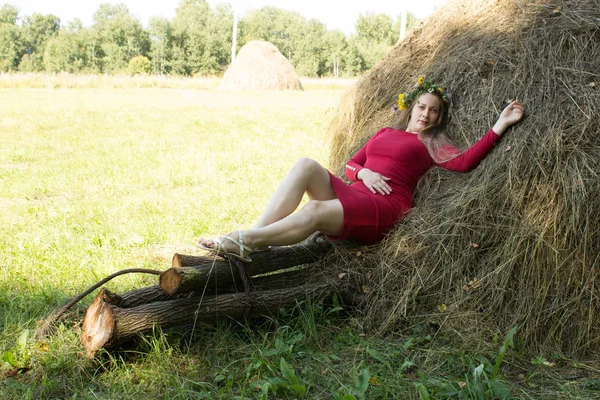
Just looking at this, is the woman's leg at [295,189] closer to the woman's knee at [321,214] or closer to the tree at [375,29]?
the woman's knee at [321,214]

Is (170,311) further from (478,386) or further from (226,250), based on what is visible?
(478,386)

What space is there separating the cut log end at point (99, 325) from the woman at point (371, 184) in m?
0.65

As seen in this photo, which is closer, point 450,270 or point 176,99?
point 450,270

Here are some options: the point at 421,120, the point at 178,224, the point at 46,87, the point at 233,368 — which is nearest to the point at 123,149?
the point at 178,224

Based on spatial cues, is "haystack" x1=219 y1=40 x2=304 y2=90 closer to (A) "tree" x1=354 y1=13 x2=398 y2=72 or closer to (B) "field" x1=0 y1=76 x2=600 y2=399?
(B) "field" x1=0 y1=76 x2=600 y2=399

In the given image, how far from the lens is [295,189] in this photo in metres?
4.07

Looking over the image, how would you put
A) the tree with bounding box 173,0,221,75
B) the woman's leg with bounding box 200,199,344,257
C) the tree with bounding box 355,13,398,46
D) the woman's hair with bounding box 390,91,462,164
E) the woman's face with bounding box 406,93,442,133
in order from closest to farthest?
1. the woman's leg with bounding box 200,199,344,257
2. the woman's hair with bounding box 390,91,462,164
3. the woman's face with bounding box 406,93,442,133
4. the tree with bounding box 173,0,221,75
5. the tree with bounding box 355,13,398,46

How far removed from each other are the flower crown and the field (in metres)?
1.73

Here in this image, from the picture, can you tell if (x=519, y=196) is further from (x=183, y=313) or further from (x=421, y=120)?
(x=183, y=313)

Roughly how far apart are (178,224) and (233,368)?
2.82 meters

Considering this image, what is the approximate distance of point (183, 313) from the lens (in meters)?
3.53

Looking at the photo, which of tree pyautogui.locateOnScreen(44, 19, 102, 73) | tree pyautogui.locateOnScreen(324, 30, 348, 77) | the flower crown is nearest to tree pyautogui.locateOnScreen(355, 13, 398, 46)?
tree pyautogui.locateOnScreen(324, 30, 348, 77)

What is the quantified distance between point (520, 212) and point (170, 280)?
2143 millimetres

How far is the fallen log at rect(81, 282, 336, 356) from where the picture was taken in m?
3.32
